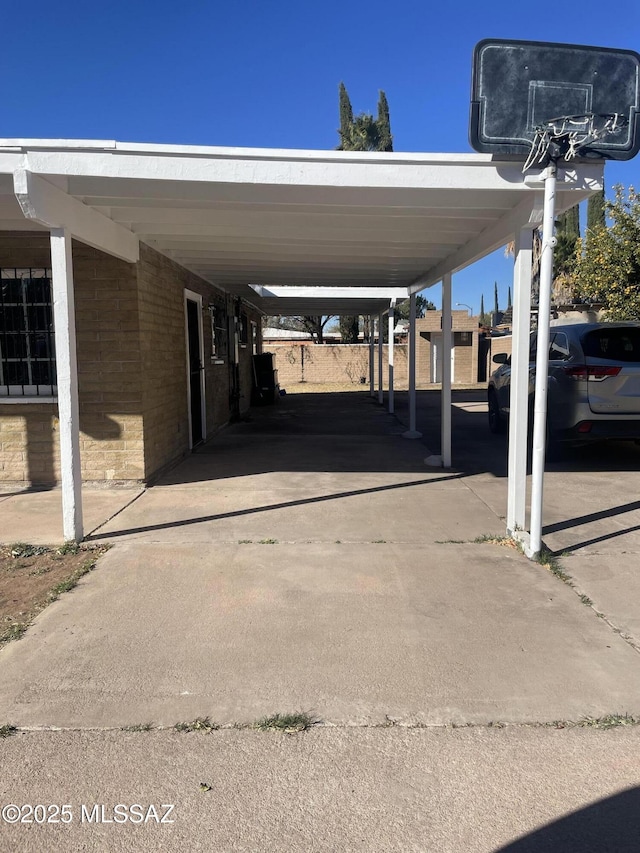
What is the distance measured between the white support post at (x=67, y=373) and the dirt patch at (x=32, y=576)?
263mm

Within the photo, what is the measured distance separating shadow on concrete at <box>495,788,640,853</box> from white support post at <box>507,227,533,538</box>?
300 centimetres

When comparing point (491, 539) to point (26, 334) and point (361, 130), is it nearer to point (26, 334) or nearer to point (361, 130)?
point (26, 334)

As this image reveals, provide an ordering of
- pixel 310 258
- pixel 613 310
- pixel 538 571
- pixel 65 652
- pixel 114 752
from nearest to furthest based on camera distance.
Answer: pixel 114 752 → pixel 65 652 → pixel 538 571 → pixel 310 258 → pixel 613 310

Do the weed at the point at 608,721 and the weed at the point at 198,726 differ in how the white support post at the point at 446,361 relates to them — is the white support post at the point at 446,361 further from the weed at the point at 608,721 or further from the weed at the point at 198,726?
the weed at the point at 198,726

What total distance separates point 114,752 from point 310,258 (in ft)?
23.3

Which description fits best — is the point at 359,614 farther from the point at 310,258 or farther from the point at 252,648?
the point at 310,258

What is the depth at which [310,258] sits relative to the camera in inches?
337

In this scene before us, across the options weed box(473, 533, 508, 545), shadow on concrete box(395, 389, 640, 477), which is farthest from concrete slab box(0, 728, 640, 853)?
shadow on concrete box(395, 389, 640, 477)

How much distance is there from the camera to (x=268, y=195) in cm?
492

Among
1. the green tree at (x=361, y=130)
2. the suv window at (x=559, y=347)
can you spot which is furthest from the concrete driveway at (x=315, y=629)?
the green tree at (x=361, y=130)

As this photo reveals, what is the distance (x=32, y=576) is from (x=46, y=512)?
5.65 feet

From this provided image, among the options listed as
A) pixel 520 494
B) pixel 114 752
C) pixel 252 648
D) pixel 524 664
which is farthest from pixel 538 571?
pixel 114 752

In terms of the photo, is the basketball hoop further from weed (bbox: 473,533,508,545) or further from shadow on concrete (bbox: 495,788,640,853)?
shadow on concrete (bbox: 495,788,640,853)

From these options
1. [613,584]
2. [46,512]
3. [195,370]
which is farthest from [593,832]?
[195,370]
